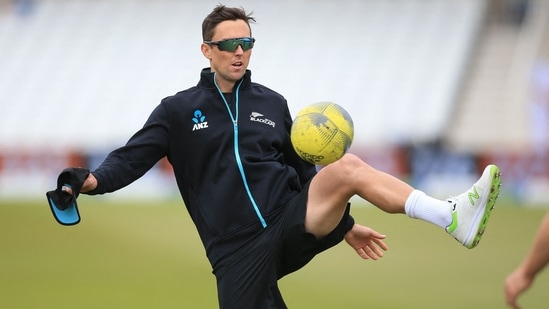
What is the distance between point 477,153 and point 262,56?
726cm

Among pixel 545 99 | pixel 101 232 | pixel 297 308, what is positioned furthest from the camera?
pixel 545 99

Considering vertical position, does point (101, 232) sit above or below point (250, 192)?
below

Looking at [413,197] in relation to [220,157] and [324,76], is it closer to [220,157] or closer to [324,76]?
[220,157]

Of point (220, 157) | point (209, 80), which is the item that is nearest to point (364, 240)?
point (220, 157)

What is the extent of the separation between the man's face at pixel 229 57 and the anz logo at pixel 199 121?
0.86 ft

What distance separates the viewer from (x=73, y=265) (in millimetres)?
13664

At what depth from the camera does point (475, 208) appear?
6.06 metres

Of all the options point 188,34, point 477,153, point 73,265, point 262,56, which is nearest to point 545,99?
point 477,153

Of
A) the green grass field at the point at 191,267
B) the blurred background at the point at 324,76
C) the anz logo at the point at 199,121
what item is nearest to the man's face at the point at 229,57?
the anz logo at the point at 199,121

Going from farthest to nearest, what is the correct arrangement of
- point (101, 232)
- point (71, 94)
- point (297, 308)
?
point (71, 94)
point (101, 232)
point (297, 308)

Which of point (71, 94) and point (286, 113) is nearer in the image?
point (286, 113)

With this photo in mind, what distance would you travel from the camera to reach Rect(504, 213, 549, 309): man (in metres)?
5.26

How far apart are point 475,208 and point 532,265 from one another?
0.72 m

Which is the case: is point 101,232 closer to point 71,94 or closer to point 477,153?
point 477,153
